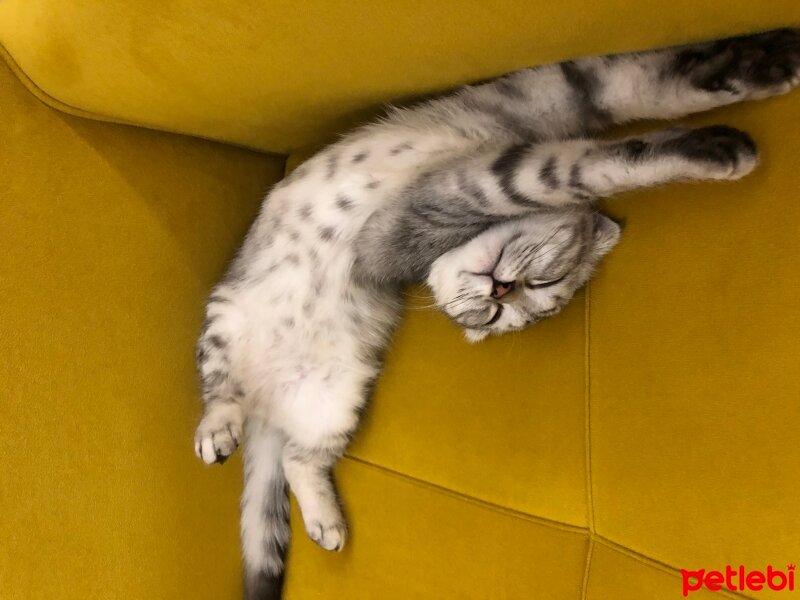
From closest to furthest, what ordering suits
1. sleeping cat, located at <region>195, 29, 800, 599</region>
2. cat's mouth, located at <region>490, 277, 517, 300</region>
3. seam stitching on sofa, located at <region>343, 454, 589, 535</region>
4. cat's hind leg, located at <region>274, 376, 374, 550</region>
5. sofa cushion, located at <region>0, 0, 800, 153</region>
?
sofa cushion, located at <region>0, 0, 800, 153</region> < sleeping cat, located at <region>195, 29, 800, 599</region> < seam stitching on sofa, located at <region>343, 454, 589, 535</region> < cat's mouth, located at <region>490, 277, 517, 300</region> < cat's hind leg, located at <region>274, 376, 374, 550</region>

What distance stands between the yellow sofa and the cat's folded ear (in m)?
0.02

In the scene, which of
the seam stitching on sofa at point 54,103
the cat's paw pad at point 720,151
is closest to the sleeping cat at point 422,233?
the cat's paw pad at point 720,151

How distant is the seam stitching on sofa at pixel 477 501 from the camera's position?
3.52ft

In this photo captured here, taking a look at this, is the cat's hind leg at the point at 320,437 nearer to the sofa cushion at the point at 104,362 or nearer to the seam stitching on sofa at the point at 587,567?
the sofa cushion at the point at 104,362

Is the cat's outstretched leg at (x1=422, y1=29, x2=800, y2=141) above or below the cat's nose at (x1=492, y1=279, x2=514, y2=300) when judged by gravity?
above

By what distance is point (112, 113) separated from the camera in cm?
113

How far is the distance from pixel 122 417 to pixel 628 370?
0.90m

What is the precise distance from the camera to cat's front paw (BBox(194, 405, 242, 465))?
4.03 feet

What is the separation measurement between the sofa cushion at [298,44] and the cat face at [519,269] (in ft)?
0.99

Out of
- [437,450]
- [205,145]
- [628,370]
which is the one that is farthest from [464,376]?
[205,145]

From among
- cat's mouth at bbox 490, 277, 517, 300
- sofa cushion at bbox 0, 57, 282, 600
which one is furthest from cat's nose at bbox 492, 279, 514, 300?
sofa cushion at bbox 0, 57, 282, 600

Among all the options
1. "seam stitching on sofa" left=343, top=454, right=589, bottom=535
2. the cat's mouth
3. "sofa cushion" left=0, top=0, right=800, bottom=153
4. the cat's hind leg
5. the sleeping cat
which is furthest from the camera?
the cat's hind leg

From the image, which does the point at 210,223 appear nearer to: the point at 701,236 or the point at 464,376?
the point at 464,376

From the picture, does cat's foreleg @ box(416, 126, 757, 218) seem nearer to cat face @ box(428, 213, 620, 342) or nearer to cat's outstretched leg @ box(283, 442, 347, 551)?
cat face @ box(428, 213, 620, 342)
